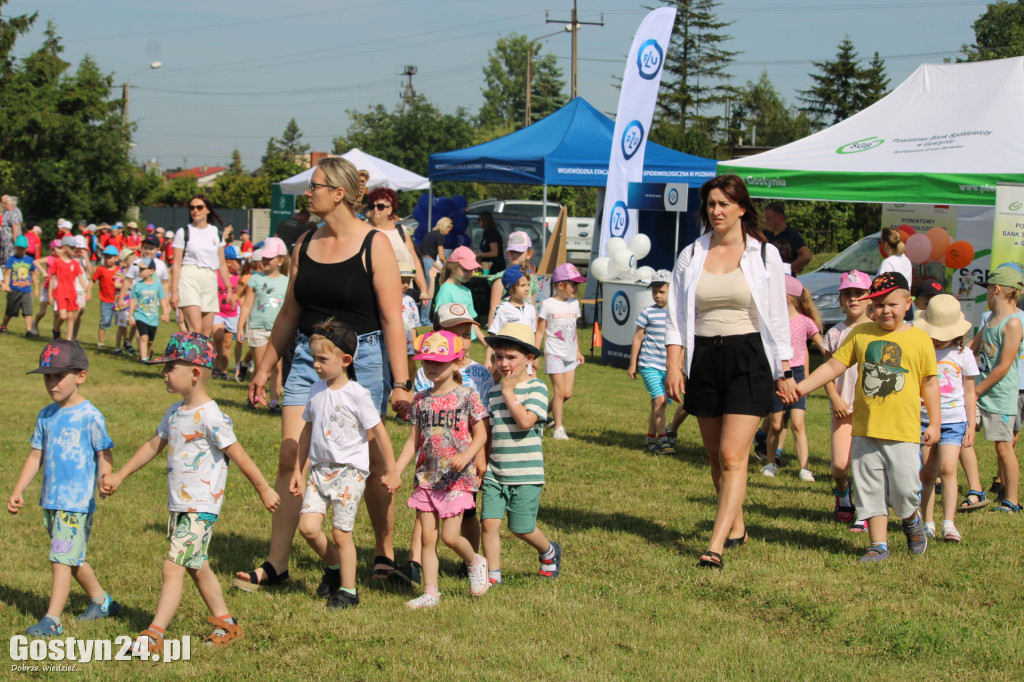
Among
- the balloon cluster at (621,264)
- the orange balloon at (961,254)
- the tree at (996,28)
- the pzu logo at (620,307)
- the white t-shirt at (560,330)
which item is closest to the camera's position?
the white t-shirt at (560,330)

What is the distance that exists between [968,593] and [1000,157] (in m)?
8.53

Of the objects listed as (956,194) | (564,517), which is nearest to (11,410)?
(564,517)

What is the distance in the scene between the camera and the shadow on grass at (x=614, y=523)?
661 cm

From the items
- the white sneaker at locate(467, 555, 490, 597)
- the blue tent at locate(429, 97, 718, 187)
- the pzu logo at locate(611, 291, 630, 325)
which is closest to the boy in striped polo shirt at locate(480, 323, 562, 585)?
the white sneaker at locate(467, 555, 490, 597)

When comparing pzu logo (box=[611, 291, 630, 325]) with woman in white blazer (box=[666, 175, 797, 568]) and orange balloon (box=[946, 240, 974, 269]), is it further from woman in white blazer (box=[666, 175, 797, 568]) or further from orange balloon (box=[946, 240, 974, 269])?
woman in white blazer (box=[666, 175, 797, 568])

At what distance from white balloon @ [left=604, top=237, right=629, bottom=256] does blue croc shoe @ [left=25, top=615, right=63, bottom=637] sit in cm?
1298

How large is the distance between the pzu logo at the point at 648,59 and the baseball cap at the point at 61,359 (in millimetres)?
13988

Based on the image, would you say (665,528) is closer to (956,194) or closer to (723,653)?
(723,653)

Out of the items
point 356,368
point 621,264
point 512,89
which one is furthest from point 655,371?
point 512,89

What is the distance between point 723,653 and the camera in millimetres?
4617

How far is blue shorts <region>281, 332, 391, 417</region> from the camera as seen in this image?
198 inches

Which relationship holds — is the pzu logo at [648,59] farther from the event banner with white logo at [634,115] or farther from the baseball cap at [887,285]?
the baseball cap at [887,285]

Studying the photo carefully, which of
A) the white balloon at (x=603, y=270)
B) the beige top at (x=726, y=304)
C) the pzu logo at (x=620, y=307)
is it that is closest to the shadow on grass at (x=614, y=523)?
the beige top at (x=726, y=304)

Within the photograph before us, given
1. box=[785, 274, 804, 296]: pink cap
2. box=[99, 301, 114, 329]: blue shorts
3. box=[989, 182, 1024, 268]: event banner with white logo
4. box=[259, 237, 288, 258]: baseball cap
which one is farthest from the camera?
box=[99, 301, 114, 329]: blue shorts
